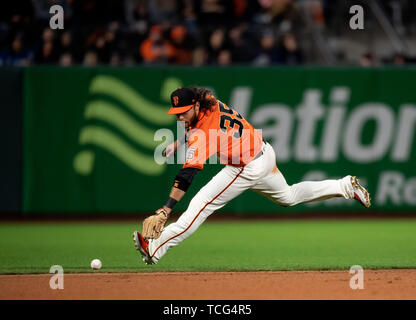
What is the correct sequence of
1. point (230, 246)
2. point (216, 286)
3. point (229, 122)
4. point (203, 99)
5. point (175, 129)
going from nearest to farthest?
point (216, 286), point (203, 99), point (229, 122), point (230, 246), point (175, 129)

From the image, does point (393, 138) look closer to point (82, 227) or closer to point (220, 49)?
point (220, 49)

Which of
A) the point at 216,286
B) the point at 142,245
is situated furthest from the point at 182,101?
the point at 216,286

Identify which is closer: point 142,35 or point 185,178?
point 185,178

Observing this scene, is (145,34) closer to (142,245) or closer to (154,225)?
(142,245)

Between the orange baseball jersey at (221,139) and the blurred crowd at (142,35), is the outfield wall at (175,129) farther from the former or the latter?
the orange baseball jersey at (221,139)

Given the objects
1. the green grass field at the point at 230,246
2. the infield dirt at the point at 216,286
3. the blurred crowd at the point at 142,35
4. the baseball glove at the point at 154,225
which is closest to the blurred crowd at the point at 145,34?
the blurred crowd at the point at 142,35

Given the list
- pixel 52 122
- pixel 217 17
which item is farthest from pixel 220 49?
pixel 52 122

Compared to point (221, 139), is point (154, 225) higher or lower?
lower

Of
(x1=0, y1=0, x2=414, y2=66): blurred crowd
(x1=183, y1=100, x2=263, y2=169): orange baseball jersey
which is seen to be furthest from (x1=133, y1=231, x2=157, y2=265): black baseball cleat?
(x1=0, y1=0, x2=414, y2=66): blurred crowd
